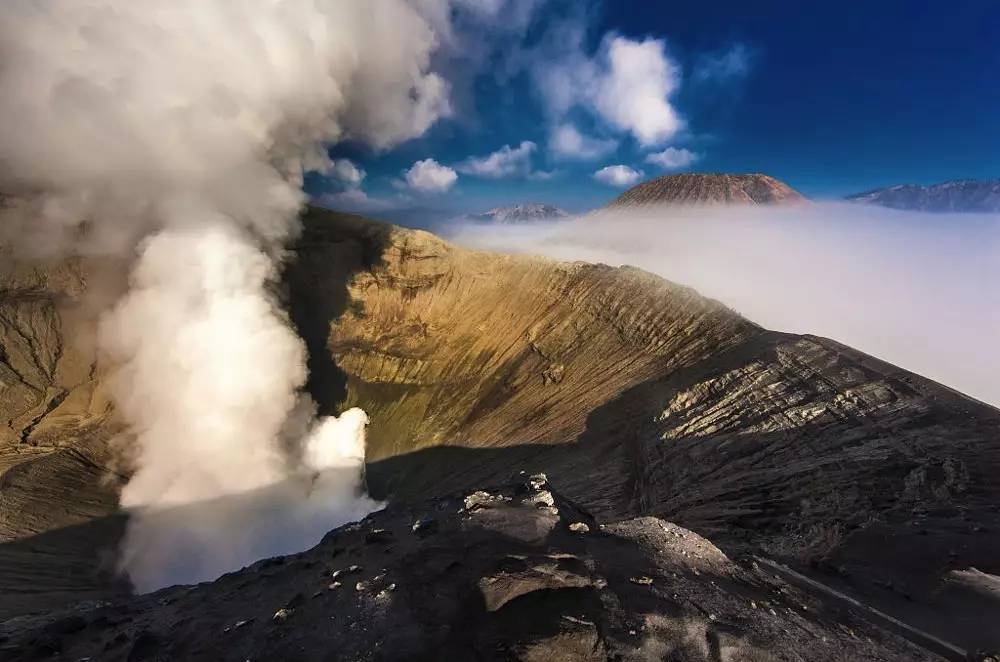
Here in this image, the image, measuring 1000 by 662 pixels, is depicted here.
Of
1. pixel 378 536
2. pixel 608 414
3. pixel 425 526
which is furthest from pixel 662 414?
pixel 378 536

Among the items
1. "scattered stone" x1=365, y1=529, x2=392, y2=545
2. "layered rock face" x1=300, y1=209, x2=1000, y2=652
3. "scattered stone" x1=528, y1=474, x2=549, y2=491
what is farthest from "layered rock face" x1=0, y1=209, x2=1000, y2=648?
"scattered stone" x1=365, y1=529, x2=392, y2=545

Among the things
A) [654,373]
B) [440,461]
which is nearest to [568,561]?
Result: [654,373]

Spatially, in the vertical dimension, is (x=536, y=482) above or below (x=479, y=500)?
above

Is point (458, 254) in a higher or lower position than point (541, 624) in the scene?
higher

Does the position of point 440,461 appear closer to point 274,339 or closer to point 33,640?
point 274,339

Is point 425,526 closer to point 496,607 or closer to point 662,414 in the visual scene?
point 496,607

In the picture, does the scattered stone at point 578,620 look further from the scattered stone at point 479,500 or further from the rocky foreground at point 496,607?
the scattered stone at point 479,500

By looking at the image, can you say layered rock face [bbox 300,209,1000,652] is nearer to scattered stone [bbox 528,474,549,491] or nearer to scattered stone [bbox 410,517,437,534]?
scattered stone [bbox 528,474,549,491]

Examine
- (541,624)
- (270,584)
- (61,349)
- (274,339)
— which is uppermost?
(61,349)

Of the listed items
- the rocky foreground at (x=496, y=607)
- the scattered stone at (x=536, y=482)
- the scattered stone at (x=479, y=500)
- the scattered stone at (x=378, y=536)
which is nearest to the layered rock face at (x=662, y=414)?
the rocky foreground at (x=496, y=607)
